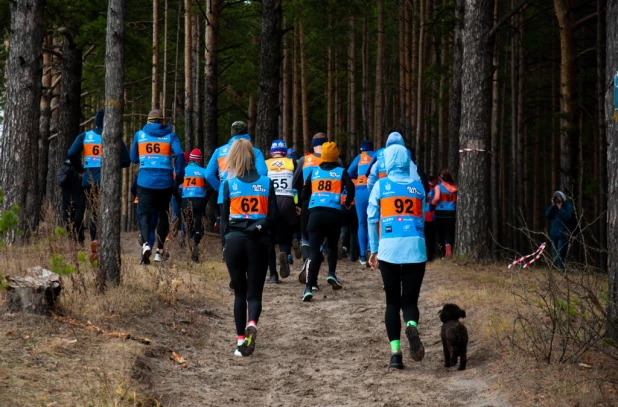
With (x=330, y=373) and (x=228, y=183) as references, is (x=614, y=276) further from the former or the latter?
(x=228, y=183)

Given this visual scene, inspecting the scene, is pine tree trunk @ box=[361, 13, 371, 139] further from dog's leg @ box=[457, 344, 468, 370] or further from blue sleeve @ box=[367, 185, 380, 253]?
dog's leg @ box=[457, 344, 468, 370]

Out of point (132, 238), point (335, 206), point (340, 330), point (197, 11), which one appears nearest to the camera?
point (340, 330)

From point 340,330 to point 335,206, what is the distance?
2.26 metres

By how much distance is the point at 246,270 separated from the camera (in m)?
8.74

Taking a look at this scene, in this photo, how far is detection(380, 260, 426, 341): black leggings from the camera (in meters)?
8.16

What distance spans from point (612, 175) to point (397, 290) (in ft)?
7.72

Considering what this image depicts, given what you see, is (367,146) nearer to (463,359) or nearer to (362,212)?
(362,212)

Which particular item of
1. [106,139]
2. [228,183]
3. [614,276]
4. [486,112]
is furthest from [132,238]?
[614,276]

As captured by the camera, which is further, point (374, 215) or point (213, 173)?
point (213, 173)

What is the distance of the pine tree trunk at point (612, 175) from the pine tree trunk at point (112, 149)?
18.7 ft

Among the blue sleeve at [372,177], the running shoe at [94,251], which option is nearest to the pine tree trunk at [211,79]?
the running shoe at [94,251]

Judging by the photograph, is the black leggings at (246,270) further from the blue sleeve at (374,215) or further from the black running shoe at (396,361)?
the black running shoe at (396,361)

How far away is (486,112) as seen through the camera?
15664mm

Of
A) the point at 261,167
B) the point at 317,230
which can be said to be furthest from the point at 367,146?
the point at 261,167
